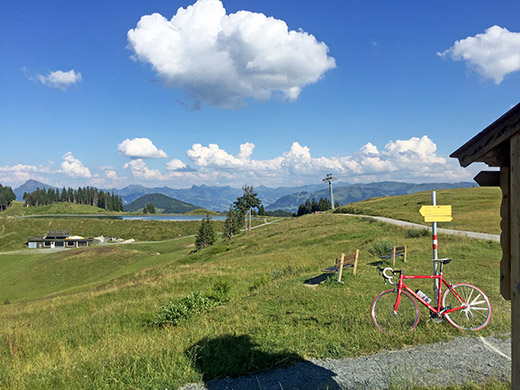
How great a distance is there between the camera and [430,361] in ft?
21.1

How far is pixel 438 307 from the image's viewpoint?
8242mm

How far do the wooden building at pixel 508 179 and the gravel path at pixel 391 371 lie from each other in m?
2.45

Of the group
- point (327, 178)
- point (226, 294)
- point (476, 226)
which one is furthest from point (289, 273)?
point (327, 178)

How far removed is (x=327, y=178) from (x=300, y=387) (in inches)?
5365

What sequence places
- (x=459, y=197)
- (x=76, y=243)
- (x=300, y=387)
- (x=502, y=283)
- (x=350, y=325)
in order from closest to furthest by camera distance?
(x=502, y=283)
(x=300, y=387)
(x=350, y=325)
(x=459, y=197)
(x=76, y=243)

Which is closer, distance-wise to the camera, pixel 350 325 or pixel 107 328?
pixel 350 325

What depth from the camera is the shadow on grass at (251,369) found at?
19.3ft

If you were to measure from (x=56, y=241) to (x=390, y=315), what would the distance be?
116m

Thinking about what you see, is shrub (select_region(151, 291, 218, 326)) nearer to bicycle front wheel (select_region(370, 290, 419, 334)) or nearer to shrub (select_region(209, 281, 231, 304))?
shrub (select_region(209, 281, 231, 304))

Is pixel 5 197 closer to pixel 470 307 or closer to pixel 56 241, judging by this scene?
pixel 56 241

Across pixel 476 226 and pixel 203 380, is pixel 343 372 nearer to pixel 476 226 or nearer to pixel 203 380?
pixel 203 380

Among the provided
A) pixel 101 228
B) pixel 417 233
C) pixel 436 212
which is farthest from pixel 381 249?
pixel 101 228

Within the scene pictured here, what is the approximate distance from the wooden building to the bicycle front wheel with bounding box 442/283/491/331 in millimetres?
4339

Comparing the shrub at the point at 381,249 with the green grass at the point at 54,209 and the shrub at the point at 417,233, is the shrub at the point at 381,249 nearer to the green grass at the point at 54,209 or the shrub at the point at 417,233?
the shrub at the point at 417,233
